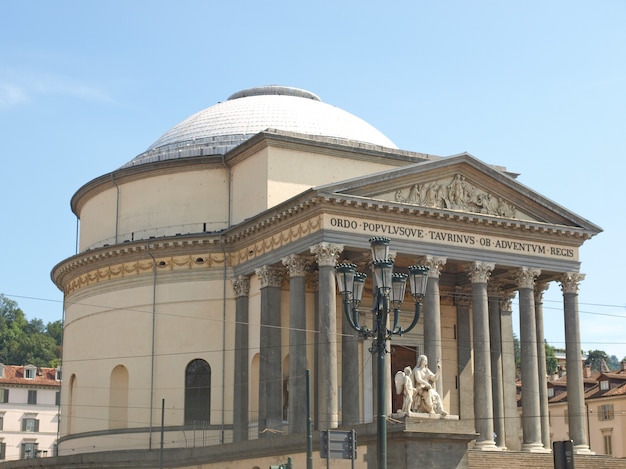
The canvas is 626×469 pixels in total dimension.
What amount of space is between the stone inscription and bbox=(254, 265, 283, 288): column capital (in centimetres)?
444

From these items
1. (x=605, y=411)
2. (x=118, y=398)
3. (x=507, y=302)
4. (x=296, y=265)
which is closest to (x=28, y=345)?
(x=605, y=411)

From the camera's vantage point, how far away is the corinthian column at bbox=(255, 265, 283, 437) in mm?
44562

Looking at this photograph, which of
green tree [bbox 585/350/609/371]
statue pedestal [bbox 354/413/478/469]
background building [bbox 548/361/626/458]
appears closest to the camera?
statue pedestal [bbox 354/413/478/469]

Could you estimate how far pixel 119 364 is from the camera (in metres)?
51.1

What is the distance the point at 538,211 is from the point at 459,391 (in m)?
8.68

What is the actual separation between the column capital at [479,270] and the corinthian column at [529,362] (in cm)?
158

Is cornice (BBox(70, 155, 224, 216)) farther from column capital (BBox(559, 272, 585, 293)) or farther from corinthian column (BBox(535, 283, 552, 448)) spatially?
column capital (BBox(559, 272, 585, 293))

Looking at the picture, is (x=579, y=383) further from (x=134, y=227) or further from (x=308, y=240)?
(x=134, y=227)

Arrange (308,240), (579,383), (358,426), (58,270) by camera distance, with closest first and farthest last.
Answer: (358,426) → (308,240) → (579,383) → (58,270)

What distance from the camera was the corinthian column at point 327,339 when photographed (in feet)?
134

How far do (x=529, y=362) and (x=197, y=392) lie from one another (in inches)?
559

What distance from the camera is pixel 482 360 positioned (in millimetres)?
45125

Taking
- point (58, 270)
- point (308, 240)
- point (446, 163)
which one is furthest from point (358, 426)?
point (58, 270)

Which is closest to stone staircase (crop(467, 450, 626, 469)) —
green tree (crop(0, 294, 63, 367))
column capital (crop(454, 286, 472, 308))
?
column capital (crop(454, 286, 472, 308))
